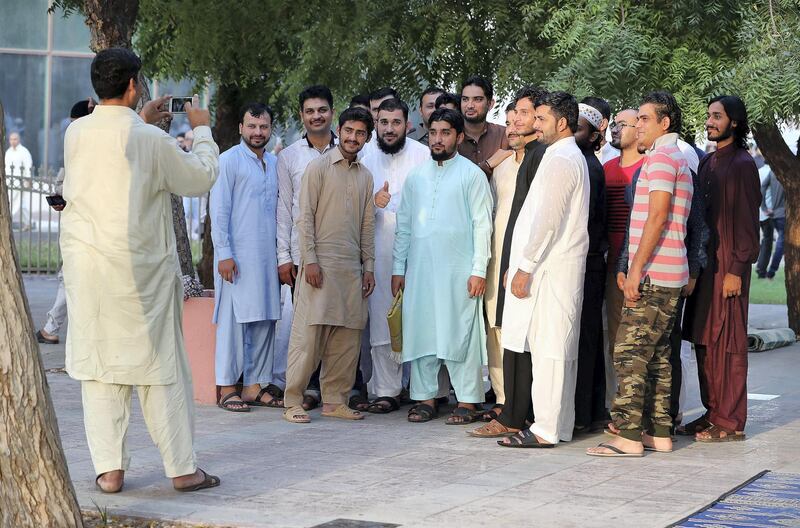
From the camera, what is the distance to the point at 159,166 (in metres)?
6.09

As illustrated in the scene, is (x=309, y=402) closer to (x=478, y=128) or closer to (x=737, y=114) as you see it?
(x=478, y=128)

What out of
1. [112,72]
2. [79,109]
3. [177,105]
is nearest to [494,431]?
[177,105]

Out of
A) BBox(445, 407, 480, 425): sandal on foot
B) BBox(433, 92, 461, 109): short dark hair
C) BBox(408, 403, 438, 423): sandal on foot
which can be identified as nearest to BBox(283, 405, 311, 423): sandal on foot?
BBox(408, 403, 438, 423): sandal on foot

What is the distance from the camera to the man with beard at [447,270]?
27.5 ft

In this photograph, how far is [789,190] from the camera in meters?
12.7

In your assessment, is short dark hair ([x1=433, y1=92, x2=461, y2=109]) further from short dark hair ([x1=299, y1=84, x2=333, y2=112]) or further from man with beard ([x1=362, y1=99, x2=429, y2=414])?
short dark hair ([x1=299, y1=84, x2=333, y2=112])

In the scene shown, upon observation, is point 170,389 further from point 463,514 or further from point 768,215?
point 768,215

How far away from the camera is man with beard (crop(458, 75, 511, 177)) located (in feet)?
29.5

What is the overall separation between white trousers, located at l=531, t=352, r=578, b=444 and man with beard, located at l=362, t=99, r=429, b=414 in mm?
1523

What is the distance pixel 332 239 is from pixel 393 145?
0.87 meters

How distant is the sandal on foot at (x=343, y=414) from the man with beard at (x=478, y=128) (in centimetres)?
187

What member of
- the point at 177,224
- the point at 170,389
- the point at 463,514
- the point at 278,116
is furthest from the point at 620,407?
the point at 278,116

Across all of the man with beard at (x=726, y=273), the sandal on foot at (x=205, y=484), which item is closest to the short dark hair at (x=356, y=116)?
the man with beard at (x=726, y=273)

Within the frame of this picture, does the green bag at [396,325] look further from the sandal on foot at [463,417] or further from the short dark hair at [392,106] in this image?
the short dark hair at [392,106]
